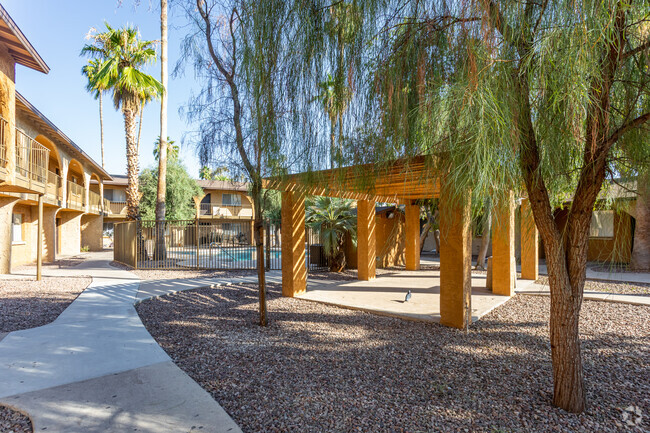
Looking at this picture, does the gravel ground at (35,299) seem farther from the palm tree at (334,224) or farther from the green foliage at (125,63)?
the green foliage at (125,63)

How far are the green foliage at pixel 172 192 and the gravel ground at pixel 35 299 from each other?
14455mm

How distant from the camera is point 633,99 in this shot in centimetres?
269

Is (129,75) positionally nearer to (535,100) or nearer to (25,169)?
(25,169)

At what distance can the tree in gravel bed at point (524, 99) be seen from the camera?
224cm

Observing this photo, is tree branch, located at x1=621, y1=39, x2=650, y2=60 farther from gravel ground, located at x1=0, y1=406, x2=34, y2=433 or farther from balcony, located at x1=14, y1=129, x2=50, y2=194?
balcony, located at x1=14, y1=129, x2=50, y2=194

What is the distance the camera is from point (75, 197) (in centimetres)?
1986

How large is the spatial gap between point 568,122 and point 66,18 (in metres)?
6.43

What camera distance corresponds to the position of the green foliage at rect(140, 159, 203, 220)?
25.0 metres

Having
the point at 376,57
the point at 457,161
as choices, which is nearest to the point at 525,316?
the point at 457,161

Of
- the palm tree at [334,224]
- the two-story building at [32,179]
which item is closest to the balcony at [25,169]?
the two-story building at [32,179]

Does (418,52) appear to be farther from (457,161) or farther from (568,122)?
(568,122)

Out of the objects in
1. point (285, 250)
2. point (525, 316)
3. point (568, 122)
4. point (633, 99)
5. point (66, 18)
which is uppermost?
point (66, 18)

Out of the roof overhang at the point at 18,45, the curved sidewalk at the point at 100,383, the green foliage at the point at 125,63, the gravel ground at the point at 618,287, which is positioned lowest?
the gravel ground at the point at 618,287

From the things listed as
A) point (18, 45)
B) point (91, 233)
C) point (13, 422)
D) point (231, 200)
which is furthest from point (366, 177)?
point (231, 200)
